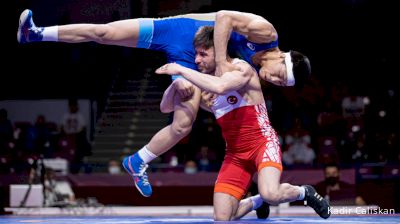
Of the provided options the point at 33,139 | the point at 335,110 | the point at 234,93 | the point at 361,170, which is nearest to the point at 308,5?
the point at 335,110

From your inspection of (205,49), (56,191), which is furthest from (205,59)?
(56,191)

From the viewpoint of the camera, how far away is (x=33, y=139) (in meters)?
11.6

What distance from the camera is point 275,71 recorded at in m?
5.30

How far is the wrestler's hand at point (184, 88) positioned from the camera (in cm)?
540

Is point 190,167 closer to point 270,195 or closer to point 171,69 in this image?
point 270,195

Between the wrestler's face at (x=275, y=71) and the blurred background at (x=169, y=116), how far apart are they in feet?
13.9

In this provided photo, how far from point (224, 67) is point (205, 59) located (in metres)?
0.22

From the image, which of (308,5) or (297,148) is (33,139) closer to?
(297,148)

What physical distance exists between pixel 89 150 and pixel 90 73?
197 centimetres

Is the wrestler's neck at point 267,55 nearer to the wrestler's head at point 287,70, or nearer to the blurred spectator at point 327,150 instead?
the wrestler's head at point 287,70

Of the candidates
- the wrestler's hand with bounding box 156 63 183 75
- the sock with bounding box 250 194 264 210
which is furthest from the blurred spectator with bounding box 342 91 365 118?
the wrestler's hand with bounding box 156 63 183 75

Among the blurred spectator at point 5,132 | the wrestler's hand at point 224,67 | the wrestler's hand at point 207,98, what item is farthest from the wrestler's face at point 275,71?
the blurred spectator at point 5,132

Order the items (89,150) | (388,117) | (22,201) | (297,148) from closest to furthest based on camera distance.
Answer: (22,201) → (297,148) → (388,117) → (89,150)

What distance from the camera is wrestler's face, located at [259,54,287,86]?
17.4 ft
